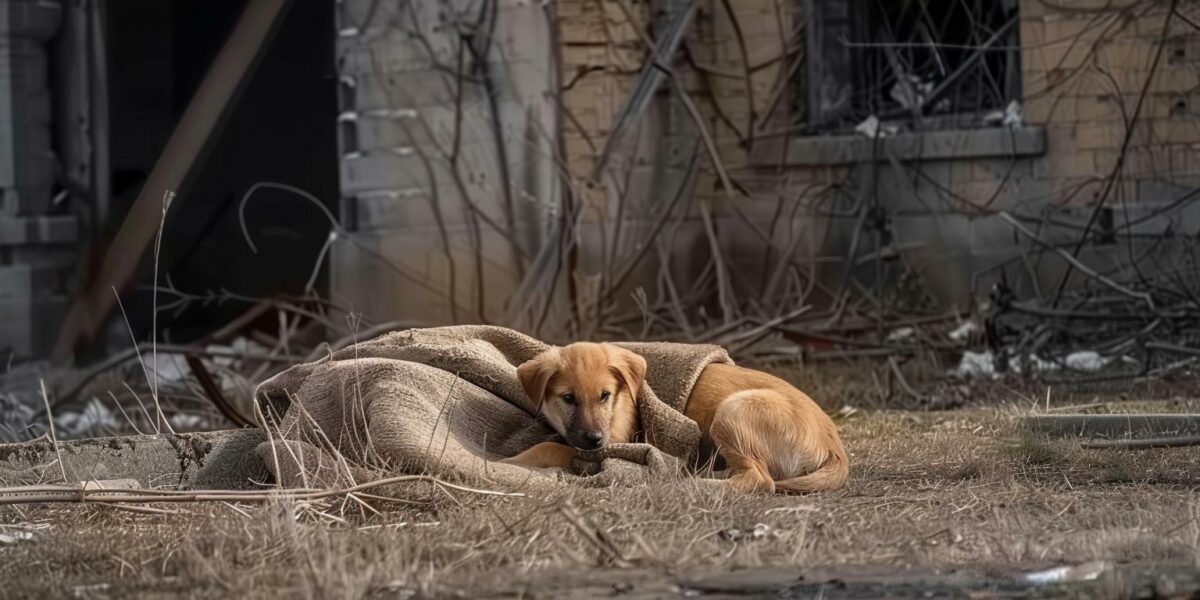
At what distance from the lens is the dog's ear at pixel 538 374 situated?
5.40m

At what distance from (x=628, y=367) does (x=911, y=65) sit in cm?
→ 647

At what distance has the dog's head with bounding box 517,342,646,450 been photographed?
5266 millimetres

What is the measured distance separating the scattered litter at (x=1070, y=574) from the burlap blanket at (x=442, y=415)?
1.51 meters

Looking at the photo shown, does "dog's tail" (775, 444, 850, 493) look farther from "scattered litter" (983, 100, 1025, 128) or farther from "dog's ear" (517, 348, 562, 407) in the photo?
"scattered litter" (983, 100, 1025, 128)

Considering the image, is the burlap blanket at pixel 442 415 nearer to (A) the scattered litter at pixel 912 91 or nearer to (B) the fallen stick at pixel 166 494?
(B) the fallen stick at pixel 166 494

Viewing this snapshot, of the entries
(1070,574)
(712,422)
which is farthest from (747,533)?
(712,422)

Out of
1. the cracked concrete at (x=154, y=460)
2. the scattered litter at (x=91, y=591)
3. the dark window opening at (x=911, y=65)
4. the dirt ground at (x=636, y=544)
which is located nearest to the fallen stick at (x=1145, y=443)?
the dirt ground at (x=636, y=544)

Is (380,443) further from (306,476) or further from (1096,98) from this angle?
(1096,98)

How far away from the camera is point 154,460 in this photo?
5.62 metres

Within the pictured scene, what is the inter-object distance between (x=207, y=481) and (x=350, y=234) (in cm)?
666

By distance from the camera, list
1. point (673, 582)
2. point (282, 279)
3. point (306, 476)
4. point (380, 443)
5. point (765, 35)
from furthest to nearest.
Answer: point (282, 279)
point (765, 35)
point (380, 443)
point (306, 476)
point (673, 582)

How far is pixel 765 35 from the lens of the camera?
458 inches

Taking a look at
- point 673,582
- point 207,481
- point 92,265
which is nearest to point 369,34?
point 92,265

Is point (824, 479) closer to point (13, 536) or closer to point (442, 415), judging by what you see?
point (442, 415)
